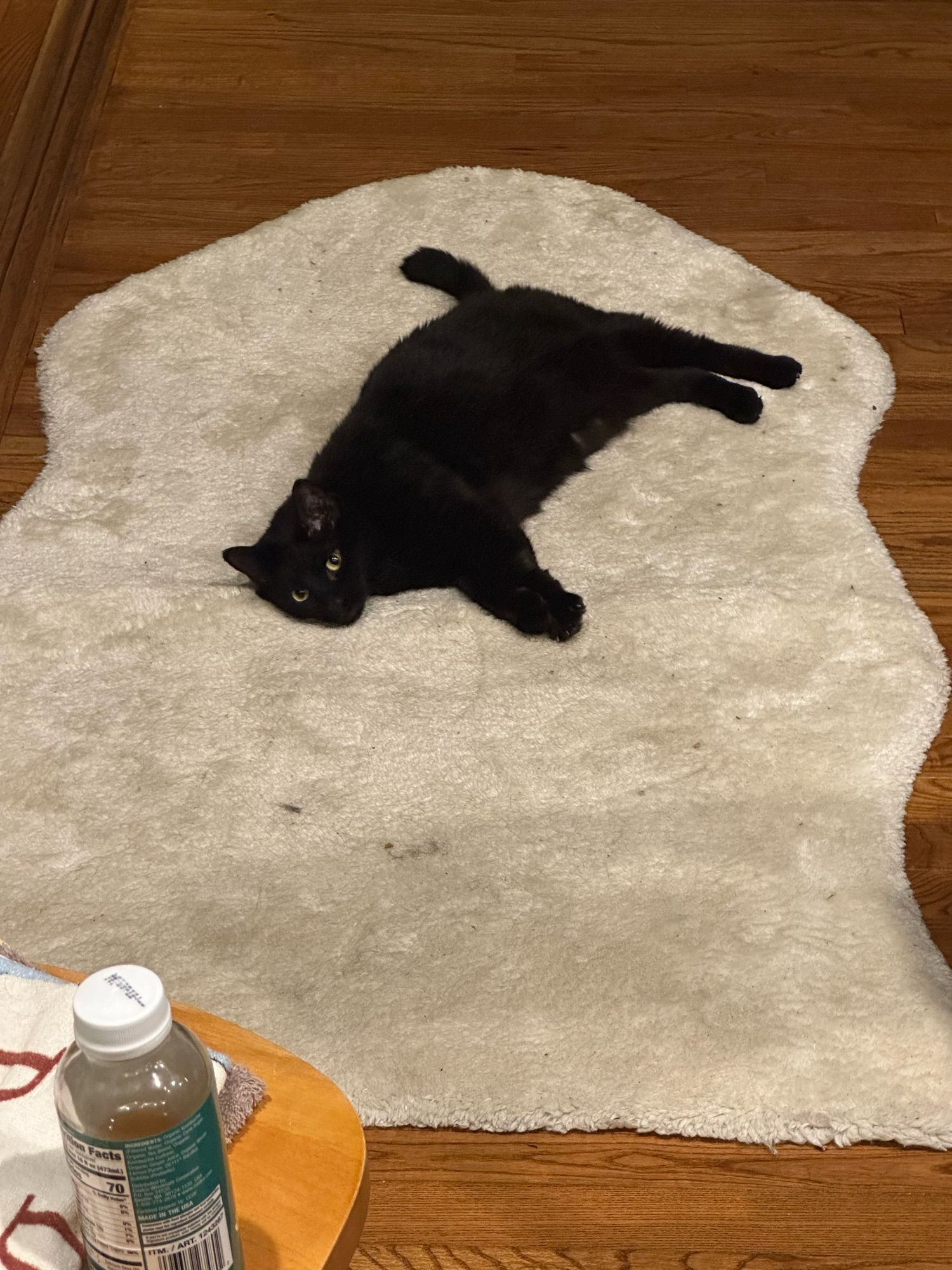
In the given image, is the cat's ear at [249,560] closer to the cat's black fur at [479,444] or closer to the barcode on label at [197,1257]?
the cat's black fur at [479,444]

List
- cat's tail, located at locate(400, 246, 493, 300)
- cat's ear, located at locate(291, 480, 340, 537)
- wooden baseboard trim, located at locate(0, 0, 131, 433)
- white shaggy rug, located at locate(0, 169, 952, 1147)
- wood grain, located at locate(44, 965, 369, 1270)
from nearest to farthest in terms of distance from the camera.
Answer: wood grain, located at locate(44, 965, 369, 1270), white shaggy rug, located at locate(0, 169, 952, 1147), cat's ear, located at locate(291, 480, 340, 537), cat's tail, located at locate(400, 246, 493, 300), wooden baseboard trim, located at locate(0, 0, 131, 433)

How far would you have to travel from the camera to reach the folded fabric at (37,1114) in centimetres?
64

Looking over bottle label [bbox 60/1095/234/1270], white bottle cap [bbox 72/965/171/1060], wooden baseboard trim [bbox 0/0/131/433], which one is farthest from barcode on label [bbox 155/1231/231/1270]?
wooden baseboard trim [bbox 0/0/131/433]

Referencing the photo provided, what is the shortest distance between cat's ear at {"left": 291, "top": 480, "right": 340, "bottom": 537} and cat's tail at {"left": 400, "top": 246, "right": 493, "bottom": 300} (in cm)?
61

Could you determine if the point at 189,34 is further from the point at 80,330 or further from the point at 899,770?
the point at 899,770

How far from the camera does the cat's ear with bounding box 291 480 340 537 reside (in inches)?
65.9

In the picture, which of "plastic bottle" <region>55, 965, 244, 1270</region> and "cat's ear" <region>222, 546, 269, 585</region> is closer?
"plastic bottle" <region>55, 965, 244, 1270</region>

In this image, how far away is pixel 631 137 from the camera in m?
2.63

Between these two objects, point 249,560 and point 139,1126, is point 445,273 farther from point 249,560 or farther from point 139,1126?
point 139,1126

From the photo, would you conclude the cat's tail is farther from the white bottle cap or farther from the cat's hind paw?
the white bottle cap

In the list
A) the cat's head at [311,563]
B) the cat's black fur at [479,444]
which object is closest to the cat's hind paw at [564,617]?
the cat's black fur at [479,444]

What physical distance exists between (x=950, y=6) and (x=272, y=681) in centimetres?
230

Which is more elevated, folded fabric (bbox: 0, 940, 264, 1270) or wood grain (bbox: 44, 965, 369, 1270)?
folded fabric (bbox: 0, 940, 264, 1270)

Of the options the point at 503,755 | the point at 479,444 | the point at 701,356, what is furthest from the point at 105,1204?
the point at 701,356
